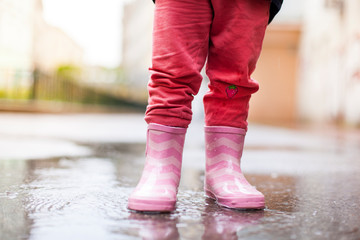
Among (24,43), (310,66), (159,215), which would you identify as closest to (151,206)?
(159,215)

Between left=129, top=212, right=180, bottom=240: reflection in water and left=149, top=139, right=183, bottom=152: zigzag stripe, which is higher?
left=149, top=139, right=183, bottom=152: zigzag stripe

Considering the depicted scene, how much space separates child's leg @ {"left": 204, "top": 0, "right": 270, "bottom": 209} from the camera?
1158mm

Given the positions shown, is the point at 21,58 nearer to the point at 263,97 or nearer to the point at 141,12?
the point at 263,97

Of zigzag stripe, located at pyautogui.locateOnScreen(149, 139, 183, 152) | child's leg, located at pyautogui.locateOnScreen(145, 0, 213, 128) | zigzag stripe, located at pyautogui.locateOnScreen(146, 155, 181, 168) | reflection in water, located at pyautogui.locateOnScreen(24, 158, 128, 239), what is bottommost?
reflection in water, located at pyautogui.locateOnScreen(24, 158, 128, 239)

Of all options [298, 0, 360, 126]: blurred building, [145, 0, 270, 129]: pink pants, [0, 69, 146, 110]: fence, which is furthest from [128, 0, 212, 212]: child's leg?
[0, 69, 146, 110]: fence

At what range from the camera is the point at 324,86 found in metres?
10.2

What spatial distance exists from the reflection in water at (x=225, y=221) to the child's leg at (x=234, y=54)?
0.88ft

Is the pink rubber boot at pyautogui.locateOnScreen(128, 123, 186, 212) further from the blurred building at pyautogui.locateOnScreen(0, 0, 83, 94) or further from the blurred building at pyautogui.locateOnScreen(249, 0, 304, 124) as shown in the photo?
the blurred building at pyautogui.locateOnScreen(249, 0, 304, 124)

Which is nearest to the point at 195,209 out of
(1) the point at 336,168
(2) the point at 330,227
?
(2) the point at 330,227

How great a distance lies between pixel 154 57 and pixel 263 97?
1278 cm

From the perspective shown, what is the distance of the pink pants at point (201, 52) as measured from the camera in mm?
1123

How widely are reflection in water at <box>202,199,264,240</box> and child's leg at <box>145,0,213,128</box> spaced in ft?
0.77

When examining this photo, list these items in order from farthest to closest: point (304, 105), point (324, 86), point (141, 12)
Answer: point (141, 12), point (304, 105), point (324, 86)

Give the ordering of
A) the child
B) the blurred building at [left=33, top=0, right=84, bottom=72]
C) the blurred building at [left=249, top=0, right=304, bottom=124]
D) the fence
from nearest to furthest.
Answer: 1. the child
2. the blurred building at [left=33, top=0, right=84, bottom=72]
3. the fence
4. the blurred building at [left=249, top=0, right=304, bottom=124]
